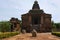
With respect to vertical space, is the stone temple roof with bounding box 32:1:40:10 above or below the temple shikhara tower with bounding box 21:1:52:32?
above

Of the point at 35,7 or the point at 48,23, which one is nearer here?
the point at 48,23

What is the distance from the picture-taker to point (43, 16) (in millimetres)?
51688

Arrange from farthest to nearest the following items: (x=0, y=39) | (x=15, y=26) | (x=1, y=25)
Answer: (x=15, y=26)
(x=1, y=25)
(x=0, y=39)

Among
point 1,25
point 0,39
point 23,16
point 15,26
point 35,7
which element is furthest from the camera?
point 35,7

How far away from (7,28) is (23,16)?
39.6ft

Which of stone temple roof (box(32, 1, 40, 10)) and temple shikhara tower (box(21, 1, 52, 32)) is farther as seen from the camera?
stone temple roof (box(32, 1, 40, 10))

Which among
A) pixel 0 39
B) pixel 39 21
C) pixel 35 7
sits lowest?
pixel 0 39

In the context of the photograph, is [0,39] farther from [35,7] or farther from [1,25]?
[35,7]

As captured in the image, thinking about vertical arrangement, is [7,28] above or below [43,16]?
below

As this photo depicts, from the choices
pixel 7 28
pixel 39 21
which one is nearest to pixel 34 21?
pixel 39 21

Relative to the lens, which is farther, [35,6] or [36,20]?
[35,6]

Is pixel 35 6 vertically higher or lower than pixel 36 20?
higher

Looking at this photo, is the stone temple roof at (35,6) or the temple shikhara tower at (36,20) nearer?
the temple shikhara tower at (36,20)

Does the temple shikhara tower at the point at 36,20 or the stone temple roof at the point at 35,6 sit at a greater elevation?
the stone temple roof at the point at 35,6
